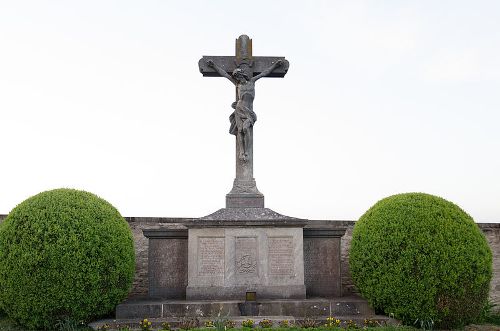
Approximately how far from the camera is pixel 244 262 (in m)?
9.45

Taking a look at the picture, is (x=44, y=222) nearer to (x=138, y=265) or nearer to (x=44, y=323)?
(x=44, y=323)

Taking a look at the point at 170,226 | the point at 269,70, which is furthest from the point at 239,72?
the point at 170,226

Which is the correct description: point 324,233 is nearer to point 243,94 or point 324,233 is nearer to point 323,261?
point 323,261

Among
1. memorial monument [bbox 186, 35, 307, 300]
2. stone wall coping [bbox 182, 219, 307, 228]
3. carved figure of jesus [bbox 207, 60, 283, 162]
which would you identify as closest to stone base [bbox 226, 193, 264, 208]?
memorial monument [bbox 186, 35, 307, 300]

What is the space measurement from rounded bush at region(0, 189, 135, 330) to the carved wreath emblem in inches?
80.0

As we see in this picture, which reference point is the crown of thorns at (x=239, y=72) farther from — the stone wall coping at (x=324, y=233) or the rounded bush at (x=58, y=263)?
the rounded bush at (x=58, y=263)

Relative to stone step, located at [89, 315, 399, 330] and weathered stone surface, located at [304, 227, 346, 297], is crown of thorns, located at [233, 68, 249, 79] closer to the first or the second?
weathered stone surface, located at [304, 227, 346, 297]

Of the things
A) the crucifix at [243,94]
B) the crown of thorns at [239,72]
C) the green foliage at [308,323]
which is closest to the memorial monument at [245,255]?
the crucifix at [243,94]

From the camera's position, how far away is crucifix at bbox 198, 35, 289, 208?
1014cm

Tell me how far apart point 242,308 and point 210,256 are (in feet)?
3.89

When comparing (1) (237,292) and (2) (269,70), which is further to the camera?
(2) (269,70)

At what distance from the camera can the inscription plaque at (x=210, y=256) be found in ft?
30.9

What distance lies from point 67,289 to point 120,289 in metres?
0.88

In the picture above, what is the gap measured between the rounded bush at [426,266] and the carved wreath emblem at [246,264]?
1.94m
